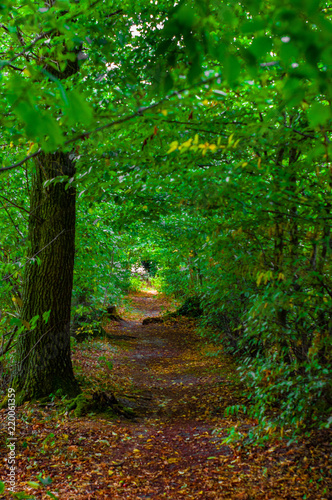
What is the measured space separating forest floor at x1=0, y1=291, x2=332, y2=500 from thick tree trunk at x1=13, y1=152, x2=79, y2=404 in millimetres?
464

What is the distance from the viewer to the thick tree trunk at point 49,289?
527 cm

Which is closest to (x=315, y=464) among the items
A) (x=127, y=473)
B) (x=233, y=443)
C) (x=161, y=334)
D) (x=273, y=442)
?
(x=273, y=442)

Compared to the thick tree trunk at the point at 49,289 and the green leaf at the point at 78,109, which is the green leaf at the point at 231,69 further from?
the thick tree trunk at the point at 49,289

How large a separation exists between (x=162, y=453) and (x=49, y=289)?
271 cm

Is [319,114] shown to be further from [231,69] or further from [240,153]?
[240,153]

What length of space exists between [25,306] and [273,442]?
147 inches

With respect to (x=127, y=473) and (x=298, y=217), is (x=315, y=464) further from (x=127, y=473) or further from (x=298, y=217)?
(x=298, y=217)

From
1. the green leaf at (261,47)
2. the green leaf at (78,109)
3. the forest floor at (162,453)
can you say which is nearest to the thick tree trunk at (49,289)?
the forest floor at (162,453)

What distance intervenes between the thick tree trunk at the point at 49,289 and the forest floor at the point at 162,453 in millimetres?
464

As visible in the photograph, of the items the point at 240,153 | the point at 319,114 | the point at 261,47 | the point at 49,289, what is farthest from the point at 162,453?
the point at 261,47

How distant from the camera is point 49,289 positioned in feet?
17.8

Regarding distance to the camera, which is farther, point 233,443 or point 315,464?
point 233,443

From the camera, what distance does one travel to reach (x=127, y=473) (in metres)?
3.81

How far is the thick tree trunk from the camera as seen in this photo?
5270 mm
